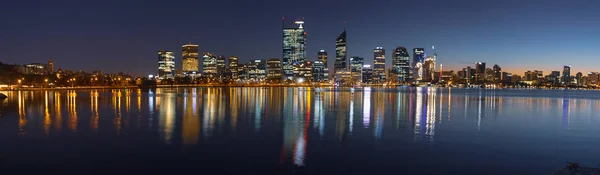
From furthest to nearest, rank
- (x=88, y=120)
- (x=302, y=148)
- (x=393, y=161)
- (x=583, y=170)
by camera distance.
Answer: (x=88, y=120), (x=302, y=148), (x=393, y=161), (x=583, y=170)

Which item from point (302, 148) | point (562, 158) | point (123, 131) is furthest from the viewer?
point (123, 131)

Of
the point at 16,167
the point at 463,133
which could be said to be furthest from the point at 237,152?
the point at 463,133

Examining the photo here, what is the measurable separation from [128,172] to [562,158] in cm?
1353

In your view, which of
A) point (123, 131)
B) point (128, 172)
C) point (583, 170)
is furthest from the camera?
point (123, 131)

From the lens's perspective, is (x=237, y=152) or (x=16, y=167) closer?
(x=16, y=167)

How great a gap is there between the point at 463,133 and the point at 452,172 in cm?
942

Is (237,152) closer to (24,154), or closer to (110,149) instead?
(110,149)

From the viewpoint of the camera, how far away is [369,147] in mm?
16516

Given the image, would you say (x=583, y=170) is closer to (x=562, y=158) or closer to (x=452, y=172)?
(x=452, y=172)

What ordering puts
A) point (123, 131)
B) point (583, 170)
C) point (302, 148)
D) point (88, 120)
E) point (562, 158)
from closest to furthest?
point (583, 170) < point (562, 158) < point (302, 148) < point (123, 131) < point (88, 120)

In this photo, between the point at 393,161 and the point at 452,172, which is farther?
the point at 393,161

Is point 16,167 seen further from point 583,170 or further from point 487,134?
point 487,134

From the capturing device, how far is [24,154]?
14367 millimetres

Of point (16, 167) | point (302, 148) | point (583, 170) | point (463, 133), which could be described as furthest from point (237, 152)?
point (463, 133)
